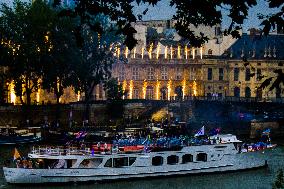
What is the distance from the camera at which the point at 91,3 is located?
10297mm

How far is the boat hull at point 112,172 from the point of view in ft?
132

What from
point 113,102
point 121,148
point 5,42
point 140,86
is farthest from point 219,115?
point 121,148

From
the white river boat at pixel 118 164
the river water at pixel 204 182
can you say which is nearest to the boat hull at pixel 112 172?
the white river boat at pixel 118 164

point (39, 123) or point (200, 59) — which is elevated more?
point (200, 59)

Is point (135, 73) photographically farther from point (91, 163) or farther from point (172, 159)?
point (91, 163)

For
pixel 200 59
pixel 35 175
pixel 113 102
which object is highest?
pixel 200 59

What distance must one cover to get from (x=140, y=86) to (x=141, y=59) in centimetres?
461

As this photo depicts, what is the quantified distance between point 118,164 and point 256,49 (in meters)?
61.9

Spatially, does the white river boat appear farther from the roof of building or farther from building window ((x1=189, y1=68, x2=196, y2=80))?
building window ((x1=189, y1=68, x2=196, y2=80))

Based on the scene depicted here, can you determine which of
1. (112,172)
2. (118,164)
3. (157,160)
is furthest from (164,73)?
(112,172)

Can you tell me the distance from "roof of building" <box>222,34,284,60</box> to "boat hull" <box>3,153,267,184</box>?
5323 centimetres

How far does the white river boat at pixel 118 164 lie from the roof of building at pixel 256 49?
53.7m

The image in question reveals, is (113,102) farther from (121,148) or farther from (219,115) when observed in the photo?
(121,148)

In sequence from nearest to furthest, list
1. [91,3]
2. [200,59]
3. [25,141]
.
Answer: [91,3] < [25,141] < [200,59]
